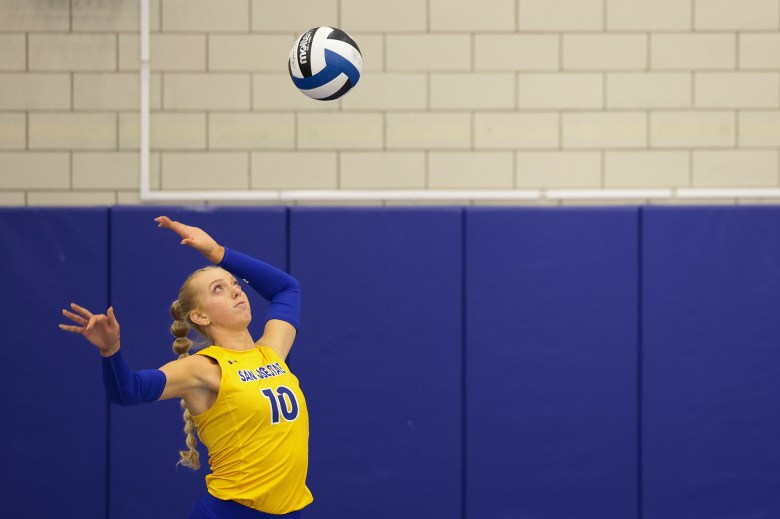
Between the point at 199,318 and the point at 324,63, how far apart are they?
118 centimetres

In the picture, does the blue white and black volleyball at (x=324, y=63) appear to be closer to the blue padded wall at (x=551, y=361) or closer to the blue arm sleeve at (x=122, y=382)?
the blue padded wall at (x=551, y=361)

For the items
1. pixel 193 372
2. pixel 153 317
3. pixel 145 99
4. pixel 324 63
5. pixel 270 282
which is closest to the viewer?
pixel 193 372

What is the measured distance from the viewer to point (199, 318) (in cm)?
350

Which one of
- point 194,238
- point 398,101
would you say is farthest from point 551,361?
point 194,238

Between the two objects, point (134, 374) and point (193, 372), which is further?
point (193, 372)

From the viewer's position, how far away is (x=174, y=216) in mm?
5145

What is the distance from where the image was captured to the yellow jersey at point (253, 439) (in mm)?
3340

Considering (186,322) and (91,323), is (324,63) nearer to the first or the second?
(186,322)

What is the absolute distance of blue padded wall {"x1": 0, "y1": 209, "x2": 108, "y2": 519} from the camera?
5.12m

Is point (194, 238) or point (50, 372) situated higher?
point (194, 238)

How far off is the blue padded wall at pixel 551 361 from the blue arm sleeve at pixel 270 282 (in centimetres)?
156

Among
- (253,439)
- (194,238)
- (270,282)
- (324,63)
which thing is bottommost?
(253,439)

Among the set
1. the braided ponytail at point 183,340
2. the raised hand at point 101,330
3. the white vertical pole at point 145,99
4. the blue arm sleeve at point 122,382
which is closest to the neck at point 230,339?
the braided ponytail at point 183,340

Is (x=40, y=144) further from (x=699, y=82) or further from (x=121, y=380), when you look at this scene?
(x=699, y=82)
